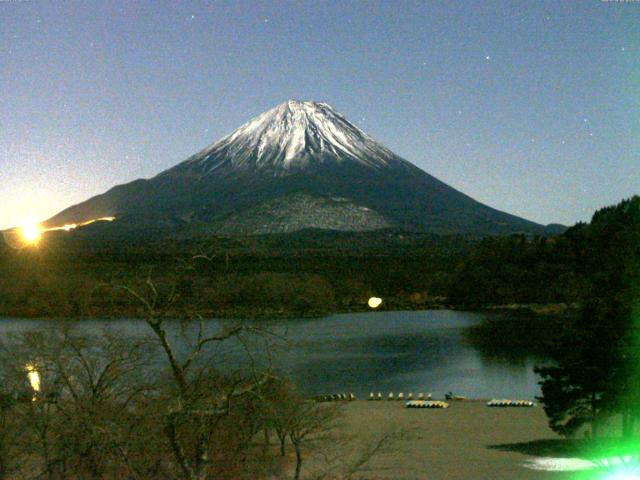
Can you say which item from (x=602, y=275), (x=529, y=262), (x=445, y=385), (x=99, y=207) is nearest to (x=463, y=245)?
(x=529, y=262)

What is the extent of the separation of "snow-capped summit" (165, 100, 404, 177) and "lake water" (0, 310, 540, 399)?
83.9m

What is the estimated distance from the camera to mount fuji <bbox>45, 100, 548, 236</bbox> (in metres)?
126

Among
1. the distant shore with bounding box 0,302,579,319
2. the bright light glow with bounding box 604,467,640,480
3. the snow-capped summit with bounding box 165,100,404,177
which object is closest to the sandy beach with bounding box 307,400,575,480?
the bright light glow with bounding box 604,467,640,480

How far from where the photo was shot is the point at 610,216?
70688 millimetres

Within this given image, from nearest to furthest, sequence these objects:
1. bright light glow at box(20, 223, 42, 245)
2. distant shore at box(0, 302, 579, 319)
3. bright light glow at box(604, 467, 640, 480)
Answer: bright light glow at box(20, 223, 42, 245) → bright light glow at box(604, 467, 640, 480) → distant shore at box(0, 302, 579, 319)

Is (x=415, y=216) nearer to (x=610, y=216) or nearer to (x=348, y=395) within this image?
(x=610, y=216)

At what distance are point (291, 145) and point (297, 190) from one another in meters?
17.6

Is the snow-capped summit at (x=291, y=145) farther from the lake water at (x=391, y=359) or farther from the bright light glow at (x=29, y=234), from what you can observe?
the bright light glow at (x=29, y=234)

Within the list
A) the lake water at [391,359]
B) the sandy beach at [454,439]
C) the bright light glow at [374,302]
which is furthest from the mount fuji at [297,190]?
the sandy beach at [454,439]

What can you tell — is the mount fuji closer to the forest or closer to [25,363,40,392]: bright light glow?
the forest

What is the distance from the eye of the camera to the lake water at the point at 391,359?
102 feet

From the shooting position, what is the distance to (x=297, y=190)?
441ft

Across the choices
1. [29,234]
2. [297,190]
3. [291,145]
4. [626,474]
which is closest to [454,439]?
[626,474]

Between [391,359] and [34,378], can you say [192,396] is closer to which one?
[34,378]
